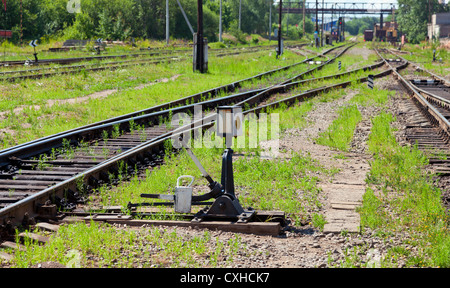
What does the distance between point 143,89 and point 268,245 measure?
1430 cm

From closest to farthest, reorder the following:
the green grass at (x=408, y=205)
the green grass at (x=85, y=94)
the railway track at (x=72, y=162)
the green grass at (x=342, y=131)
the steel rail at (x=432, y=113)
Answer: the green grass at (x=408, y=205)
the railway track at (x=72, y=162)
the green grass at (x=342, y=131)
the steel rail at (x=432, y=113)
the green grass at (x=85, y=94)

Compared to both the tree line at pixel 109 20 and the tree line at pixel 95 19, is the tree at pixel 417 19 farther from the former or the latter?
the tree line at pixel 95 19

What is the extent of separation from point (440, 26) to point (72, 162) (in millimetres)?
72551

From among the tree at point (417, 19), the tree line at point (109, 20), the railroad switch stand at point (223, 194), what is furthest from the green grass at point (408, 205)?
the tree at point (417, 19)

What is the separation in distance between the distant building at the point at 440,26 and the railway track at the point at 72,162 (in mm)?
67614

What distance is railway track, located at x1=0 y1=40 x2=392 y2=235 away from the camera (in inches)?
245

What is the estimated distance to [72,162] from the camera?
8.25m

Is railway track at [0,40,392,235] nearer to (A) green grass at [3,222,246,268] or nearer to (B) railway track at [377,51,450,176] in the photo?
(A) green grass at [3,222,246,268]

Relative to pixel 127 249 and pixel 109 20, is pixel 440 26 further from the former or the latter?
pixel 127 249

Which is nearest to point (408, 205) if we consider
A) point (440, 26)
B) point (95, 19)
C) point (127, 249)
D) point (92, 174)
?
point (127, 249)

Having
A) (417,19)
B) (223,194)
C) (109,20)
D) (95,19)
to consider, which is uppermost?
(417,19)

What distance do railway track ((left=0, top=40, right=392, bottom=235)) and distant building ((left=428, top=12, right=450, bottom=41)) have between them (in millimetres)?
67614

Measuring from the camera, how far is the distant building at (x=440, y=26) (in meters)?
72.2

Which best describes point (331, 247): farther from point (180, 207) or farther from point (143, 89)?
point (143, 89)
